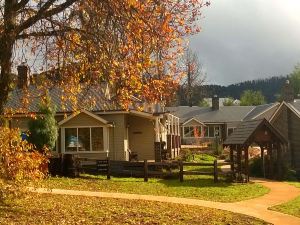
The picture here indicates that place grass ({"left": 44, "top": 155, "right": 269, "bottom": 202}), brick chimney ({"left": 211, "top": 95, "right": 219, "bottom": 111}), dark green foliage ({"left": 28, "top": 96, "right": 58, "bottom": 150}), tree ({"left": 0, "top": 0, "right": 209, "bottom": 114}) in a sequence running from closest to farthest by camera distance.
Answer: tree ({"left": 0, "top": 0, "right": 209, "bottom": 114}) → grass ({"left": 44, "top": 155, "right": 269, "bottom": 202}) → dark green foliage ({"left": 28, "top": 96, "right": 58, "bottom": 150}) → brick chimney ({"left": 211, "top": 95, "right": 219, "bottom": 111})

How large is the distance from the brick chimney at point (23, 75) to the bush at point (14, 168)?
4.69 feet

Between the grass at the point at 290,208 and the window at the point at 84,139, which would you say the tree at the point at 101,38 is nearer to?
the grass at the point at 290,208

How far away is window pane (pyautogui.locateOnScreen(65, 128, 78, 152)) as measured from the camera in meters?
31.0

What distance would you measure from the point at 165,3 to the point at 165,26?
72 centimetres

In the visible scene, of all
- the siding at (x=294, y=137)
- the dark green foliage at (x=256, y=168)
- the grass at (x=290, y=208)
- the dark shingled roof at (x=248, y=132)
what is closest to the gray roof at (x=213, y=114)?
the siding at (x=294, y=137)

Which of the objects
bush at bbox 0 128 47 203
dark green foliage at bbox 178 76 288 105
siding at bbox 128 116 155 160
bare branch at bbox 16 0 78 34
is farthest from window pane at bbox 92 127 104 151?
dark green foliage at bbox 178 76 288 105

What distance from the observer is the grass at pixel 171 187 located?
19.9m

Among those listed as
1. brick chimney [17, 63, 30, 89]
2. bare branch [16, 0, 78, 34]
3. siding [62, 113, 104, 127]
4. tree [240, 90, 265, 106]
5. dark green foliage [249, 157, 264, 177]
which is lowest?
dark green foliage [249, 157, 264, 177]

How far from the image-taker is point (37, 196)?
16141mm

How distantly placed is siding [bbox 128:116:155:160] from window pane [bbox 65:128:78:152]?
14.7ft

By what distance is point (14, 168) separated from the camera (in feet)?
46.9

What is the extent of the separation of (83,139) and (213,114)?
4650 centimetres

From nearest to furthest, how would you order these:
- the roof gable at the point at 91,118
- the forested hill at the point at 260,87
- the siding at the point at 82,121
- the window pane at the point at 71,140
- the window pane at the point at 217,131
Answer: the roof gable at the point at 91,118, the siding at the point at 82,121, the window pane at the point at 71,140, the window pane at the point at 217,131, the forested hill at the point at 260,87

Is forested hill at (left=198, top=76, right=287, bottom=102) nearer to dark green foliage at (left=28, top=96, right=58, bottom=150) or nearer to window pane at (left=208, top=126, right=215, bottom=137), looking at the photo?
window pane at (left=208, top=126, right=215, bottom=137)
